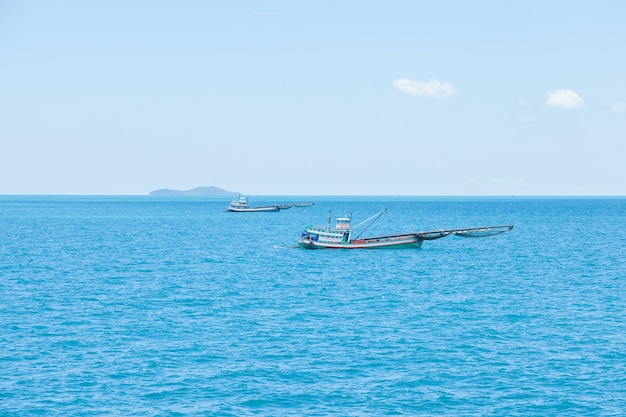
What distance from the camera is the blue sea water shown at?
120 ft

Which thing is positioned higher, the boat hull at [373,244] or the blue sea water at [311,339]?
the boat hull at [373,244]

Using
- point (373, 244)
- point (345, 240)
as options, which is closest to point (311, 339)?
point (345, 240)

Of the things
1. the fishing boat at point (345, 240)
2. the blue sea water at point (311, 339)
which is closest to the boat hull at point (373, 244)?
the fishing boat at point (345, 240)

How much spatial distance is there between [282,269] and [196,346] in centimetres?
4319

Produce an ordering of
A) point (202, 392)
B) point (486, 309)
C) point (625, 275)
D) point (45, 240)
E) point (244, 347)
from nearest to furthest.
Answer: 1. point (202, 392)
2. point (244, 347)
3. point (486, 309)
4. point (625, 275)
5. point (45, 240)

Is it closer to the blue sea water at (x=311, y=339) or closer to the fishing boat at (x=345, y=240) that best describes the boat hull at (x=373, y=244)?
the fishing boat at (x=345, y=240)

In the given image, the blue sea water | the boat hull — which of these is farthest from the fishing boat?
the blue sea water

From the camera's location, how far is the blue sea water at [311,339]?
36656 mm

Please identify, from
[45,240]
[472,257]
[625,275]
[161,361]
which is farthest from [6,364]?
[45,240]

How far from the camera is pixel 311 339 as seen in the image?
48875mm

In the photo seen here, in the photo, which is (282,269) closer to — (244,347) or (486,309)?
(486,309)

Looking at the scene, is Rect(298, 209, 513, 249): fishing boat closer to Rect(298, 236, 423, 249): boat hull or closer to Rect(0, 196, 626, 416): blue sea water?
Rect(298, 236, 423, 249): boat hull

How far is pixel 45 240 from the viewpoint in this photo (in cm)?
13425

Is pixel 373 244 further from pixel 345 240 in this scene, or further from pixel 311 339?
pixel 311 339
